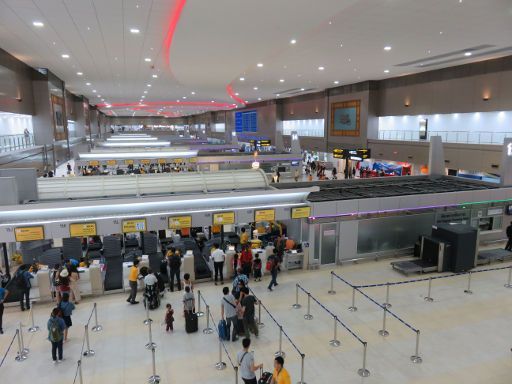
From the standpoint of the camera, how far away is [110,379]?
6.66 meters

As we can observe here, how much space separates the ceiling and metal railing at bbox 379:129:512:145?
435 cm

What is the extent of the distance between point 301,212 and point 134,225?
4.96 metres

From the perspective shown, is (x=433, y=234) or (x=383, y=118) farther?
(x=383, y=118)

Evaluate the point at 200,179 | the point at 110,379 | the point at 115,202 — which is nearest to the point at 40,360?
the point at 110,379

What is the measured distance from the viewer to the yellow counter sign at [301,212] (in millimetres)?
11703

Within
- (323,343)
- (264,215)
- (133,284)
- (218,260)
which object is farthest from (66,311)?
(264,215)

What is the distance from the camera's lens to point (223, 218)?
11.1 m

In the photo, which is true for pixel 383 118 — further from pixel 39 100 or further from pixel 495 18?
pixel 39 100

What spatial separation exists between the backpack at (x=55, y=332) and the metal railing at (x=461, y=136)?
19231 mm

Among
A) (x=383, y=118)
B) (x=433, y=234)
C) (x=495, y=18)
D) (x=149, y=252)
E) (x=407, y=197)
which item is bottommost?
(x=149, y=252)

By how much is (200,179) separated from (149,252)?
385 centimetres

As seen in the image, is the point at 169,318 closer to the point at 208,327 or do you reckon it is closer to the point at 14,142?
the point at 208,327

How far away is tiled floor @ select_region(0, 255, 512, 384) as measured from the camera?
6781 mm

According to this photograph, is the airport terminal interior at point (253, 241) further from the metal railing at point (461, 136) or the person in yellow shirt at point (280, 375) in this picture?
the metal railing at point (461, 136)
